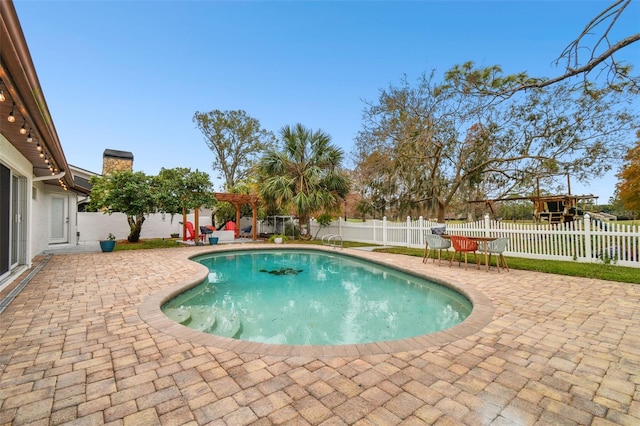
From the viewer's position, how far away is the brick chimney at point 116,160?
23.7 m

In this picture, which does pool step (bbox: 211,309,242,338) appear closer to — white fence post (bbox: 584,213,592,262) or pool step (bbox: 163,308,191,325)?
pool step (bbox: 163,308,191,325)

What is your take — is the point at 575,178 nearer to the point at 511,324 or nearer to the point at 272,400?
the point at 511,324

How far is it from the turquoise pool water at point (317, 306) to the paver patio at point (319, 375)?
90cm

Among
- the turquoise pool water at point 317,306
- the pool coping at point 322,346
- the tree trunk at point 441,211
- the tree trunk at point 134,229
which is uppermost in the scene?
the tree trunk at point 441,211

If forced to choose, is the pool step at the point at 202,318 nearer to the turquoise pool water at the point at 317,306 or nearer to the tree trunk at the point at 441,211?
the turquoise pool water at the point at 317,306

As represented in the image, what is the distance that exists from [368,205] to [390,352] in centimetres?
1630

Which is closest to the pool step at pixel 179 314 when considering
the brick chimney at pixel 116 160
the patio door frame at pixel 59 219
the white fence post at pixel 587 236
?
the white fence post at pixel 587 236

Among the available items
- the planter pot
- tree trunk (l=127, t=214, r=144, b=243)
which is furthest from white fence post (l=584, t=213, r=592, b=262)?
tree trunk (l=127, t=214, r=144, b=243)

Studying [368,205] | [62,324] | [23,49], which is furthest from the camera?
[368,205]

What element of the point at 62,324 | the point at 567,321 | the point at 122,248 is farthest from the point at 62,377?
the point at 122,248

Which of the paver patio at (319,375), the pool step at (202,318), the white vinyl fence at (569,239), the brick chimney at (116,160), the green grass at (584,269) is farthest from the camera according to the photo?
the brick chimney at (116,160)

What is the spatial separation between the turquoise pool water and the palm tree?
527cm

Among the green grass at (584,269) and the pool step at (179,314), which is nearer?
the pool step at (179,314)

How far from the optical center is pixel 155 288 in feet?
16.2
